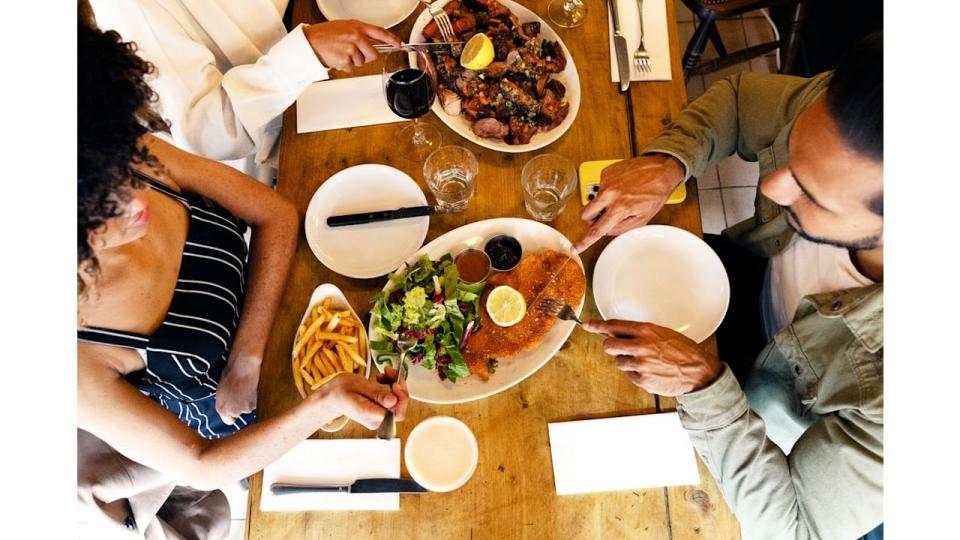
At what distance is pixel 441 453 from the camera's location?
1.39m

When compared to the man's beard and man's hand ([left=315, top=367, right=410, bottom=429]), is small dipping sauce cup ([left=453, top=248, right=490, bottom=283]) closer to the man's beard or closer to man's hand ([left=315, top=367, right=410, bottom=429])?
man's hand ([left=315, top=367, right=410, bottom=429])

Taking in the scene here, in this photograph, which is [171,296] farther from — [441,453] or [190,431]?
[441,453]

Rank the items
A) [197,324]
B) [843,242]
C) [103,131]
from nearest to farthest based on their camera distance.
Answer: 1. [103,131]
2. [843,242]
3. [197,324]

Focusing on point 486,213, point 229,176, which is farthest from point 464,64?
point 229,176

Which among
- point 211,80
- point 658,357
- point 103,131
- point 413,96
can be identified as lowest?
point 658,357

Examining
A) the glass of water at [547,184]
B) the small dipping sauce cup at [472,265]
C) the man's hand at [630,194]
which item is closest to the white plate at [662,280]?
the man's hand at [630,194]

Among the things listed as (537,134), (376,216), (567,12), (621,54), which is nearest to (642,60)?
(621,54)

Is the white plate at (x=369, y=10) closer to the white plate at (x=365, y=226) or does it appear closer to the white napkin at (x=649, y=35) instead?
the white plate at (x=365, y=226)

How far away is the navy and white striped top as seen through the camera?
4.56 ft

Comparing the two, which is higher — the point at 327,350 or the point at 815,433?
the point at 327,350

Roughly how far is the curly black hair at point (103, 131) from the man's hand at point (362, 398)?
1.70ft

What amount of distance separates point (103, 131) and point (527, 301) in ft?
3.21
